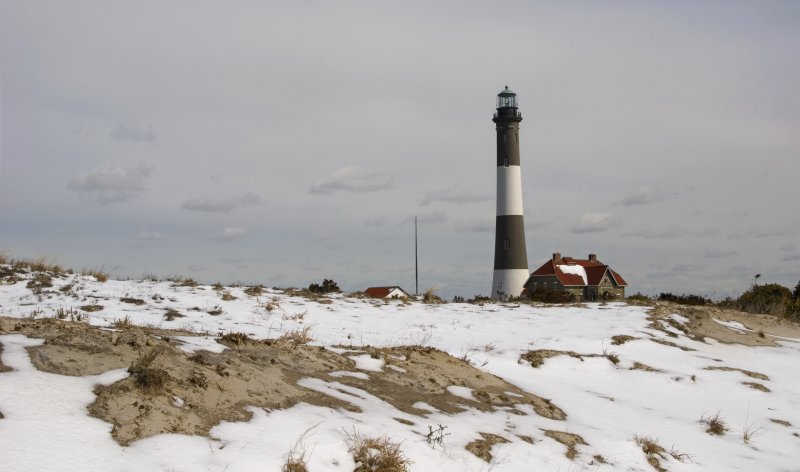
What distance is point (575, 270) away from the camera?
59125mm

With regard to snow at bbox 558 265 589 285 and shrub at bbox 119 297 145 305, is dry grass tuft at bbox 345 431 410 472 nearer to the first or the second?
shrub at bbox 119 297 145 305

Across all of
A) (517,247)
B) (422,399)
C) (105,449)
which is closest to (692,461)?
(422,399)

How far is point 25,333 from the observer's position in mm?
7242

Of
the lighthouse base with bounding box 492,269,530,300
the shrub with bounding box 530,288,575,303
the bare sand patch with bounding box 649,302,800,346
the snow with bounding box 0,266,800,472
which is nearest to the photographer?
the snow with bounding box 0,266,800,472

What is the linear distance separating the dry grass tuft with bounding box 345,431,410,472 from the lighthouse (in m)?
41.9

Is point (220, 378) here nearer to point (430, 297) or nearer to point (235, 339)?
point (235, 339)

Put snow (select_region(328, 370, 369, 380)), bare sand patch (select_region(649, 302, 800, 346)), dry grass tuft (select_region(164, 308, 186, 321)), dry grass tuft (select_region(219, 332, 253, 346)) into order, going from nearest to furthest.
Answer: snow (select_region(328, 370, 369, 380)) → dry grass tuft (select_region(219, 332, 253, 346)) → dry grass tuft (select_region(164, 308, 186, 321)) → bare sand patch (select_region(649, 302, 800, 346))

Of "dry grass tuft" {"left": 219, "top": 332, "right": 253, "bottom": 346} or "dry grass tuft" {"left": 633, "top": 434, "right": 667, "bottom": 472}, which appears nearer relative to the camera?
"dry grass tuft" {"left": 633, "top": 434, "right": 667, "bottom": 472}

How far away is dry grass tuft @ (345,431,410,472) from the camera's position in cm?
584

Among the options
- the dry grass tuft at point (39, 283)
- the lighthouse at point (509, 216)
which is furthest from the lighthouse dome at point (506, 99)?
the dry grass tuft at point (39, 283)

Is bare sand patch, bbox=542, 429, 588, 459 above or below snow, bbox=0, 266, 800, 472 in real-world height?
below

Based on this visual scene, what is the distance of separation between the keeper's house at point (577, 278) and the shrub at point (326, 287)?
33.9 metres

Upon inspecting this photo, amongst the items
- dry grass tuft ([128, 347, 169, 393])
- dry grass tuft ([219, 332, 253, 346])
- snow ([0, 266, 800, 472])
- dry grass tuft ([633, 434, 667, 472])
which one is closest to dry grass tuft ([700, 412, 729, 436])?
snow ([0, 266, 800, 472])

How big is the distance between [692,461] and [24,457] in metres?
6.80
